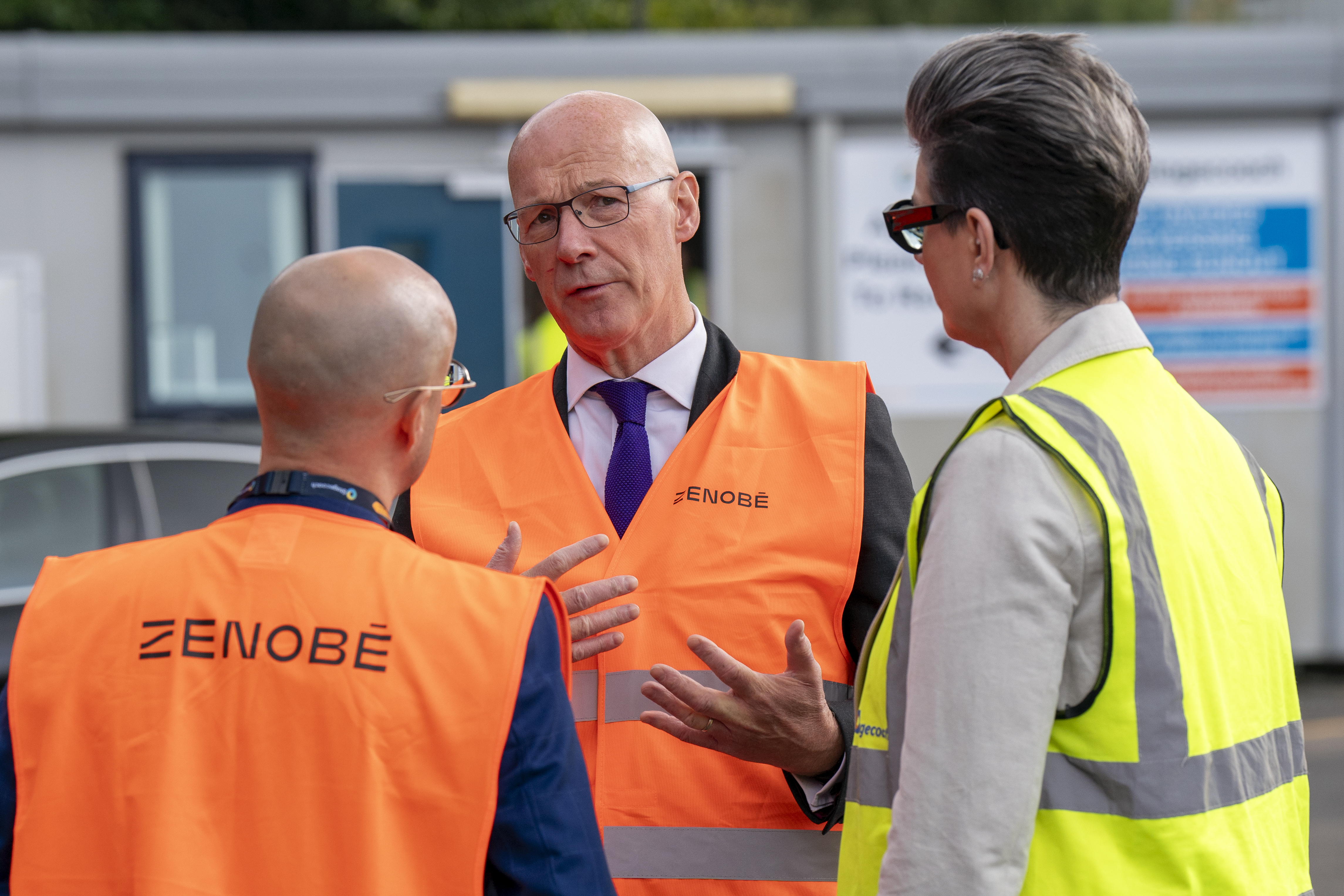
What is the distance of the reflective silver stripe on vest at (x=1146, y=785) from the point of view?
4.17ft

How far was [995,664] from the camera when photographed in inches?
49.8

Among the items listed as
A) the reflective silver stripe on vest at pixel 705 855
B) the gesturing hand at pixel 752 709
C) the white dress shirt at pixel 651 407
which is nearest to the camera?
the gesturing hand at pixel 752 709

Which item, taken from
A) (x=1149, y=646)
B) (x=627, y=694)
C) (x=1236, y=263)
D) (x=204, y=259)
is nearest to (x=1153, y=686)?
(x=1149, y=646)

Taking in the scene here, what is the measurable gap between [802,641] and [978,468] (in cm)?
50

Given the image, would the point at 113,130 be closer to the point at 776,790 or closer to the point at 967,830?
the point at 776,790

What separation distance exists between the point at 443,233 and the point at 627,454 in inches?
186

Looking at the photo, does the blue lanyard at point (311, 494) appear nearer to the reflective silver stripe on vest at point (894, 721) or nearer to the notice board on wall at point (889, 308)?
the reflective silver stripe on vest at point (894, 721)

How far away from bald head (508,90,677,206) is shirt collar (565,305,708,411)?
30 cm

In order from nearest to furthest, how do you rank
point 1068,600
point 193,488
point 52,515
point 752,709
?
point 1068,600 < point 752,709 < point 52,515 < point 193,488

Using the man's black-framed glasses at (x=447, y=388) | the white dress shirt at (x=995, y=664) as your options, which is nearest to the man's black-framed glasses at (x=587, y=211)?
the man's black-framed glasses at (x=447, y=388)

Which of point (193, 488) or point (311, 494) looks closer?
point (311, 494)

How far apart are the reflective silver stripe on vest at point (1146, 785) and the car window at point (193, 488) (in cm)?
347

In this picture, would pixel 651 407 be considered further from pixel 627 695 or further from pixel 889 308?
pixel 889 308

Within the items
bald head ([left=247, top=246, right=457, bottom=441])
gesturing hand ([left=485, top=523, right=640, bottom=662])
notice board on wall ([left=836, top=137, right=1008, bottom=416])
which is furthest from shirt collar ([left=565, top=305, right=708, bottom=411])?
notice board on wall ([left=836, top=137, right=1008, bottom=416])
